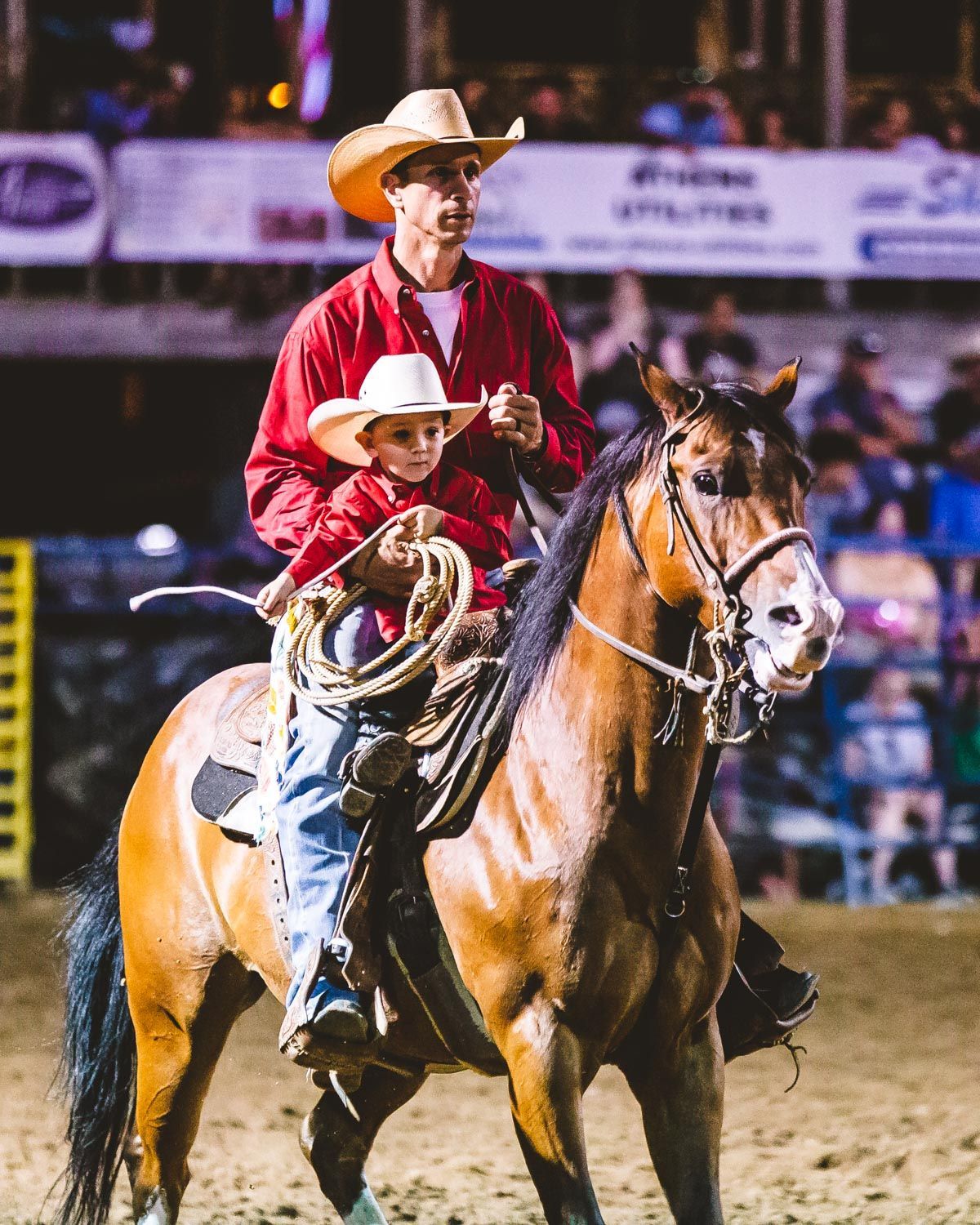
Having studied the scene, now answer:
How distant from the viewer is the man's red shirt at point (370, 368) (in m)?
3.92

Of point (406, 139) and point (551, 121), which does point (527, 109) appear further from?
point (406, 139)

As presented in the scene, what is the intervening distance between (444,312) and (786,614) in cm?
132

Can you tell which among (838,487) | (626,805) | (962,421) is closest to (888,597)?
(838,487)

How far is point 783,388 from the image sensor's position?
3.37m

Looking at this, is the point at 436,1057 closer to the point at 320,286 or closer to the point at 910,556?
the point at 910,556

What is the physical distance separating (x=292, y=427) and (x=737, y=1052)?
1.63 meters

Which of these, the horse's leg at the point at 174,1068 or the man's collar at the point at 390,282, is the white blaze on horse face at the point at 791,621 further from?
the horse's leg at the point at 174,1068

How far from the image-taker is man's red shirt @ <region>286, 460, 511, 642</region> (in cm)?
382

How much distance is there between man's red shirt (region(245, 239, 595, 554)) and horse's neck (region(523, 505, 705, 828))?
574 mm

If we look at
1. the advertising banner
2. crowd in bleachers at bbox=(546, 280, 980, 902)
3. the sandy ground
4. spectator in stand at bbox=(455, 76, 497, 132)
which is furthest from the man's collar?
spectator in stand at bbox=(455, 76, 497, 132)

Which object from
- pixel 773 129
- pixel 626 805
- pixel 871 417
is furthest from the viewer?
pixel 773 129

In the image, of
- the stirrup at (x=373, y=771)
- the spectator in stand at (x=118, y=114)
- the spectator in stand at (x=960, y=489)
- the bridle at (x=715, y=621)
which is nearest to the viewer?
the bridle at (x=715, y=621)

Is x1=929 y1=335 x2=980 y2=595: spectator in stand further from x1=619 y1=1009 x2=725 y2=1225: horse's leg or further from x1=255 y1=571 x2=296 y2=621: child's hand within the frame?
x1=619 y1=1009 x2=725 y2=1225: horse's leg

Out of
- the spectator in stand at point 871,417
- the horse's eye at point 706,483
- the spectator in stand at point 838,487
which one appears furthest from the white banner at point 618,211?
the horse's eye at point 706,483
